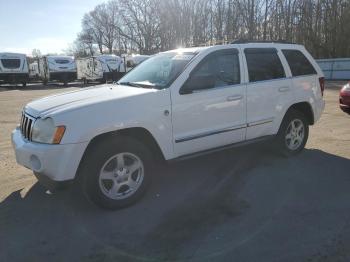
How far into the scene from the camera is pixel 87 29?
9444cm

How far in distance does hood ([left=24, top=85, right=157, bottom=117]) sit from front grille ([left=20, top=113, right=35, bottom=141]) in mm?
63

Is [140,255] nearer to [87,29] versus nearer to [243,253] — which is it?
[243,253]

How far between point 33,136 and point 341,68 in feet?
90.8

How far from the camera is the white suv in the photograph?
14.0 ft

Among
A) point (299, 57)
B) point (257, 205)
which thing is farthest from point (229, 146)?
point (299, 57)

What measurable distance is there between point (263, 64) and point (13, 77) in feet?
103

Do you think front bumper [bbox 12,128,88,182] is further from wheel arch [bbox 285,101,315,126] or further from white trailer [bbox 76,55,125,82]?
white trailer [bbox 76,55,125,82]

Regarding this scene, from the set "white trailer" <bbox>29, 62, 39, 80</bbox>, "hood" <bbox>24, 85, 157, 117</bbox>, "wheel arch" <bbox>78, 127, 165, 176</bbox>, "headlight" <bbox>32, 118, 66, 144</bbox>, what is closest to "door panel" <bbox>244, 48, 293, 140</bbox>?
"wheel arch" <bbox>78, 127, 165, 176</bbox>

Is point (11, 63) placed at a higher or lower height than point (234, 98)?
higher

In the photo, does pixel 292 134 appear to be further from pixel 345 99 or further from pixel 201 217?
pixel 345 99

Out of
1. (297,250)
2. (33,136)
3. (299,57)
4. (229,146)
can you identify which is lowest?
(297,250)

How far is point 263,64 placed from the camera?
6008 mm

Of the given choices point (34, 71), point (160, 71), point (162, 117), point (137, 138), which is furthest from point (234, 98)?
point (34, 71)

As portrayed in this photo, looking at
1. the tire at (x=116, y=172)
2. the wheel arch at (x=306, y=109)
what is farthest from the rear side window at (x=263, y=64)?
the tire at (x=116, y=172)
